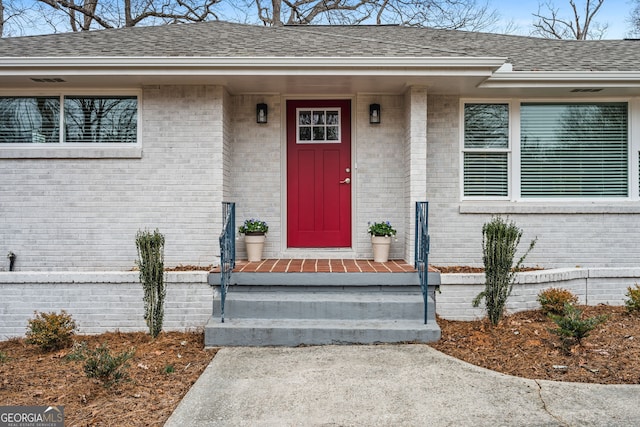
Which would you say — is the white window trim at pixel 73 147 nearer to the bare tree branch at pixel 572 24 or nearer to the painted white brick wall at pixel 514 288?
the painted white brick wall at pixel 514 288

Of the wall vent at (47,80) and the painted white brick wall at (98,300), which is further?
the wall vent at (47,80)

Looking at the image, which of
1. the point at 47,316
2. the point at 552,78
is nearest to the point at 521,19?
the point at 552,78

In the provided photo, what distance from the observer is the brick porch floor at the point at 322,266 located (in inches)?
216

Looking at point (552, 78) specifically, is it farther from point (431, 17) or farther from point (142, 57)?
point (431, 17)

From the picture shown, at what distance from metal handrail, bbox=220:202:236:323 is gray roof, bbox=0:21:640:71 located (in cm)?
183

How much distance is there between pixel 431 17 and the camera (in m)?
16.2

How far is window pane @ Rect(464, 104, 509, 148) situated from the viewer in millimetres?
6754

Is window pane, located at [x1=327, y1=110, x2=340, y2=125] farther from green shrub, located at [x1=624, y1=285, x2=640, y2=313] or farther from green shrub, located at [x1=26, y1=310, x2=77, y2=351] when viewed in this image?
green shrub, located at [x1=624, y1=285, x2=640, y2=313]

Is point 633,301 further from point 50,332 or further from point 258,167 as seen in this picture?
point 50,332

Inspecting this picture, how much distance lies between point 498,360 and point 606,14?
60.7 feet

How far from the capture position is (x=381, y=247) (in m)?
6.24

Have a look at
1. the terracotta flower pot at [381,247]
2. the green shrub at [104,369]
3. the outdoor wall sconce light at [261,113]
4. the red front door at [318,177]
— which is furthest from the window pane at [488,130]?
the green shrub at [104,369]

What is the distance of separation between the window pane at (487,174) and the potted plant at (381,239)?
1349 millimetres

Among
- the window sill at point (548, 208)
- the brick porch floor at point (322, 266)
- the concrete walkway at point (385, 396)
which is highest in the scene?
the window sill at point (548, 208)
